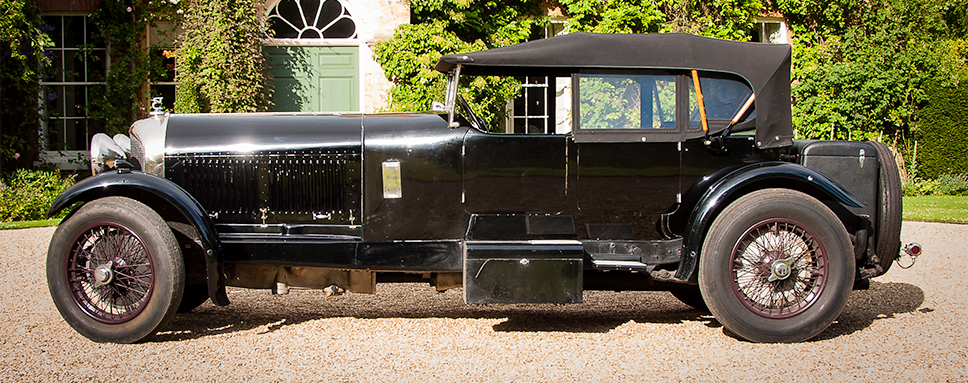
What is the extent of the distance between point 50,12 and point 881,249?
1146 centimetres

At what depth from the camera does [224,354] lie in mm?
3518

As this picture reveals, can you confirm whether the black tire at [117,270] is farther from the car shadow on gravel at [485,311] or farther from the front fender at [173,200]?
the car shadow on gravel at [485,311]

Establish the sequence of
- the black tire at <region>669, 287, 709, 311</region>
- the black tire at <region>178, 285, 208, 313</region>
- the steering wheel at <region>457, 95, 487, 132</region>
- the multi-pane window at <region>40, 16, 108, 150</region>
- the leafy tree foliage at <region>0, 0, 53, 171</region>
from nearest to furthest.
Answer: the steering wheel at <region>457, 95, 487, 132</region> → the black tire at <region>178, 285, 208, 313</region> → the black tire at <region>669, 287, 709, 311</region> → the leafy tree foliage at <region>0, 0, 53, 171</region> → the multi-pane window at <region>40, 16, 108, 150</region>

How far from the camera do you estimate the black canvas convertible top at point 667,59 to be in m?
3.83

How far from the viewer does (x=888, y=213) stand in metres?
3.93

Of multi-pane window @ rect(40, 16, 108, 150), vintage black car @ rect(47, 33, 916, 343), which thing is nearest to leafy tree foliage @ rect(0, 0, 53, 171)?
multi-pane window @ rect(40, 16, 108, 150)

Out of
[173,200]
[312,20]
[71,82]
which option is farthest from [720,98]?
[71,82]

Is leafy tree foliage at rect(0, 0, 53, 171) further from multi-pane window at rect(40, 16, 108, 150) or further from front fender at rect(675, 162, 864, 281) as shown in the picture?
front fender at rect(675, 162, 864, 281)

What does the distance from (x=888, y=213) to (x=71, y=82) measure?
36.7 feet

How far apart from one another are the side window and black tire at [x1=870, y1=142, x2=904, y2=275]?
33.3 inches

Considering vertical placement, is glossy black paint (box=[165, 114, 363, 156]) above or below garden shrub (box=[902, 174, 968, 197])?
above

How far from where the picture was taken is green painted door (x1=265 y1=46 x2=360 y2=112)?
1018 centimetres

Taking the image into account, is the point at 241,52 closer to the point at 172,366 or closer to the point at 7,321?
the point at 7,321

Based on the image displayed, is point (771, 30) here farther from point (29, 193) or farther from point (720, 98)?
point (29, 193)
